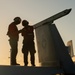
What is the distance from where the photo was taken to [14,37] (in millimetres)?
8125

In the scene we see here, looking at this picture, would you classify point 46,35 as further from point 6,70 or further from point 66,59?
point 6,70

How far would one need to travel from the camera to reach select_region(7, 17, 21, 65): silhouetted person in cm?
802

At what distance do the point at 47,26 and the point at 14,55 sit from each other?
1.59m

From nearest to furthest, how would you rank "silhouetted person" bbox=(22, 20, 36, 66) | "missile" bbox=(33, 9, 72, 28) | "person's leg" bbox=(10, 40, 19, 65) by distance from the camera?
1. "missile" bbox=(33, 9, 72, 28)
2. "person's leg" bbox=(10, 40, 19, 65)
3. "silhouetted person" bbox=(22, 20, 36, 66)

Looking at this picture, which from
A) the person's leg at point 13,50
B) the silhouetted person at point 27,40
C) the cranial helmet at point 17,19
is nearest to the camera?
the person's leg at point 13,50

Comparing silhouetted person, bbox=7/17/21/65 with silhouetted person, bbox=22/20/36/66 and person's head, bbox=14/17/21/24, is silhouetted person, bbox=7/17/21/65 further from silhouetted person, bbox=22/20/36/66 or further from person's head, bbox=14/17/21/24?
silhouetted person, bbox=22/20/36/66

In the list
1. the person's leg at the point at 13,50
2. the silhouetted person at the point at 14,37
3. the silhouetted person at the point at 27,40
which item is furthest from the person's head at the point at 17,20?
A: the person's leg at the point at 13,50

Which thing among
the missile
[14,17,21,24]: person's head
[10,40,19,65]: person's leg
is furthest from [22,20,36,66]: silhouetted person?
the missile

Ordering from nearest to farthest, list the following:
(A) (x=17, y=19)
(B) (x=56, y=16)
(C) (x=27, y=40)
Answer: (B) (x=56, y=16), (A) (x=17, y=19), (C) (x=27, y=40)

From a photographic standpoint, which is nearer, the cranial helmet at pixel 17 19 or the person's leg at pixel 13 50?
the person's leg at pixel 13 50

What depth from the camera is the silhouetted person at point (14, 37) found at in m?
8.02

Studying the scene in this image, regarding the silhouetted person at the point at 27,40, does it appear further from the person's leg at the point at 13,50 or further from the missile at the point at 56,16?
the missile at the point at 56,16

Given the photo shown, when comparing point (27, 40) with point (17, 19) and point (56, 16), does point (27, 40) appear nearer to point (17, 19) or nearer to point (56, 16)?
point (17, 19)

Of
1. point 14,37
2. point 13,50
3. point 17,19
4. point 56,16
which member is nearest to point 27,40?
point 14,37
